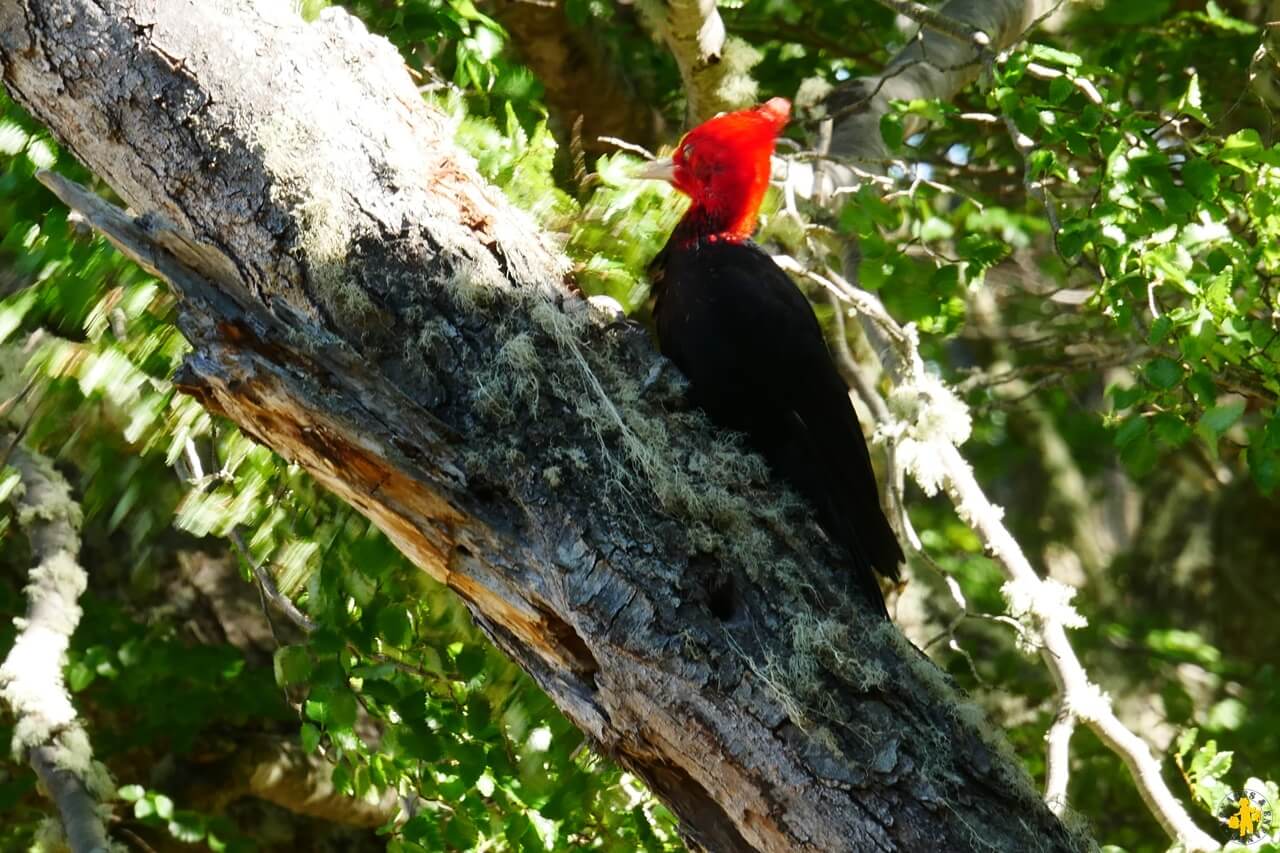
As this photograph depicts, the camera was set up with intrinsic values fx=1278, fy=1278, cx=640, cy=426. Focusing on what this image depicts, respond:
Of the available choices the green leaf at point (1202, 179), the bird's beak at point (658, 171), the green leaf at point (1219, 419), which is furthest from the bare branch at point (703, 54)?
the green leaf at point (1219, 419)

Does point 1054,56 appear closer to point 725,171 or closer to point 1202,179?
point 1202,179

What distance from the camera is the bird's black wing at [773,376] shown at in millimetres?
2504

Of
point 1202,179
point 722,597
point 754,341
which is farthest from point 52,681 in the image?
point 1202,179

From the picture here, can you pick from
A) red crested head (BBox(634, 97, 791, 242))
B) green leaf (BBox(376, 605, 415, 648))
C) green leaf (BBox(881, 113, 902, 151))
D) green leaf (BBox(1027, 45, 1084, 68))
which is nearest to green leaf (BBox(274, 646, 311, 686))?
green leaf (BBox(376, 605, 415, 648))

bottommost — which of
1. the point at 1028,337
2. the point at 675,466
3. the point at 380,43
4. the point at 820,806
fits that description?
the point at 1028,337

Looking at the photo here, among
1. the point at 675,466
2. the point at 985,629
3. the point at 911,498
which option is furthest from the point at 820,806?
the point at 911,498

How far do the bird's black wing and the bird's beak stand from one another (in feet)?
0.65

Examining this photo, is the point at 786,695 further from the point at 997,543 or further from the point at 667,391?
the point at 997,543

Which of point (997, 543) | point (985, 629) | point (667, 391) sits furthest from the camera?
point (985, 629)

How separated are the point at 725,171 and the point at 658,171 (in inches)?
6.2

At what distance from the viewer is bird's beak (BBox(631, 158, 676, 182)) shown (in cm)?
298

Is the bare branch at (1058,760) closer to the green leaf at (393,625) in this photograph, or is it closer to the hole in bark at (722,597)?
the hole in bark at (722,597)

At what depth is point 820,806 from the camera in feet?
5.54

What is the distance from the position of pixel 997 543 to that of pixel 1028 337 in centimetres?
330
